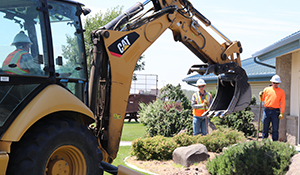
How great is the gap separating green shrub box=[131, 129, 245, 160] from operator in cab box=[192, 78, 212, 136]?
0.59 meters

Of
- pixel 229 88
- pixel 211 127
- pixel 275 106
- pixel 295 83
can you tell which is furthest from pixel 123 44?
pixel 295 83

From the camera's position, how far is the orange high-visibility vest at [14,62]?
4.09 meters

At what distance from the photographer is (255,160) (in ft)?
19.9

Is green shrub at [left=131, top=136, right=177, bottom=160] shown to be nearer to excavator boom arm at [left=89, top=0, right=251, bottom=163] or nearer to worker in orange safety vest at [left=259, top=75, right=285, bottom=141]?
excavator boom arm at [left=89, top=0, right=251, bottom=163]

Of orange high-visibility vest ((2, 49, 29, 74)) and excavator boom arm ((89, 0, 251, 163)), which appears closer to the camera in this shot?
orange high-visibility vest ((2, 49, 29, 74))

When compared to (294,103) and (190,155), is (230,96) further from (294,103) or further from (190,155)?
(294,103)

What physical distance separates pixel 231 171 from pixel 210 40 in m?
2.70

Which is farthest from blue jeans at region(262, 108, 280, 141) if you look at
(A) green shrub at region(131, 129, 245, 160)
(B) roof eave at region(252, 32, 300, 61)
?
(B) roof eave at region(252, 32, 300, 61)

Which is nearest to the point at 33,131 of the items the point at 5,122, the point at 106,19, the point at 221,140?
the point at 5,122

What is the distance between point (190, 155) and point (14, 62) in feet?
15.0

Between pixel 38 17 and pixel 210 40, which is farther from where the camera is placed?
pixel 210 40

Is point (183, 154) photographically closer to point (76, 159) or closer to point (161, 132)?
point (76, 159)

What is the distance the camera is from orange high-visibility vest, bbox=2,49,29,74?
4086 mm

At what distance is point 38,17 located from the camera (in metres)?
4.52
